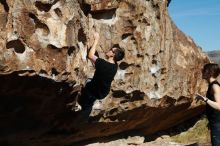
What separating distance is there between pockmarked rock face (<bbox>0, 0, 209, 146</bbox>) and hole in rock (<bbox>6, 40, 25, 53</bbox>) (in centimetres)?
2

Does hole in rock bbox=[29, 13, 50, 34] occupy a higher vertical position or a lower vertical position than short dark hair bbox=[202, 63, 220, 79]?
higher

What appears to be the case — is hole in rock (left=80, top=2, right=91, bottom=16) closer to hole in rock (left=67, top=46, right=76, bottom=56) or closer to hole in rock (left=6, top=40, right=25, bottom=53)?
hole in rock (left=67, top=46, right=76, bottom=56)

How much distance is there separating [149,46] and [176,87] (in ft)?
6.50

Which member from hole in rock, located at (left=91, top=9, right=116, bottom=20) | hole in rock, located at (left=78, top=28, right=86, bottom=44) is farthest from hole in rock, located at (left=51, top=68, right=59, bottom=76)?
hole in rock, located at (left=91, top=9, right=116, bottom=20)

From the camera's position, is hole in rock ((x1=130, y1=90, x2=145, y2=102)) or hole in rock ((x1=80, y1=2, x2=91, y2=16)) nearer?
hole in rock ((x1=80, y1=2, x2=91, y2=16))

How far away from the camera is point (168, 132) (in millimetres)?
14852

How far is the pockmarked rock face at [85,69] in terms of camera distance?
730 cm

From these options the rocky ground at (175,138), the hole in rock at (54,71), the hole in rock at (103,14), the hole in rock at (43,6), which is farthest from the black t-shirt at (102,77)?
the rocky ground at (175,138)

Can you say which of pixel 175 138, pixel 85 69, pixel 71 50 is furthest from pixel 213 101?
pixel 175 138

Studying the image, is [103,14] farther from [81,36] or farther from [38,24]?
[38,24]

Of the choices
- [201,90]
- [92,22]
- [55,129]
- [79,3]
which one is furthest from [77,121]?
[201,90]

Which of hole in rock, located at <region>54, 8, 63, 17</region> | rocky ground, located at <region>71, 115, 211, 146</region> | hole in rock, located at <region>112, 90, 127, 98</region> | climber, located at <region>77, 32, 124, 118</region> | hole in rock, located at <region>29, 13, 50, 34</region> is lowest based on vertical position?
rocky ground, located at <region>71, 115, 211, 146</region>

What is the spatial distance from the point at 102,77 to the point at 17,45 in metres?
1.85

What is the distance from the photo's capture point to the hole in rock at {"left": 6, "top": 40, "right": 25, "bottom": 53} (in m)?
7.07
